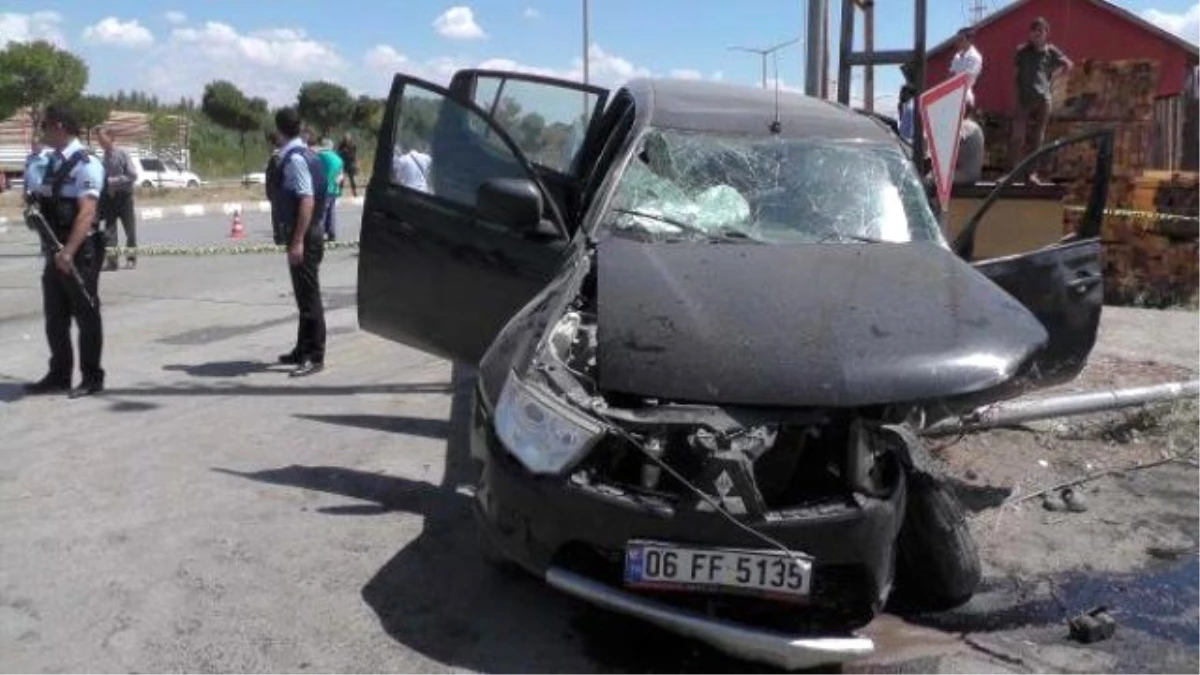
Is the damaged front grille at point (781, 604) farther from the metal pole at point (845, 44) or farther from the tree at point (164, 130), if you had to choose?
the tree at point (164, 130)

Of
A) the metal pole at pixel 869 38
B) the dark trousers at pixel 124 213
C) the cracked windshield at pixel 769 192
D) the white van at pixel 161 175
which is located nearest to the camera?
the cracked windshield at pixel 769 192

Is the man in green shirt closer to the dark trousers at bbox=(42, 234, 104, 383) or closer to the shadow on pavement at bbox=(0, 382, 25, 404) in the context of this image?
the dark trousers at bbox=(42, 234, 104, 383)

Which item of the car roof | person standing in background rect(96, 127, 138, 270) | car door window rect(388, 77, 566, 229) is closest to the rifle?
car door window rect(388, 77, 566, 229)

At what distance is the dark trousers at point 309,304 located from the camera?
8.19m

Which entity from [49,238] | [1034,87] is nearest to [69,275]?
[49,238]

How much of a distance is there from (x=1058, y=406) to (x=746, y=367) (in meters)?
2.85

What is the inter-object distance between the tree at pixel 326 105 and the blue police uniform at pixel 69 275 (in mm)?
65440

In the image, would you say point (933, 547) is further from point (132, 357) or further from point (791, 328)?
point (132, 357)

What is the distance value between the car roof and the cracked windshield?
0.26 feet

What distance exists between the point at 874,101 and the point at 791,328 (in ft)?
21.3

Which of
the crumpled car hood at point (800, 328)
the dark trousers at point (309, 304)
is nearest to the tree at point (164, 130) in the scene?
the dark trousers at point (309, 304)

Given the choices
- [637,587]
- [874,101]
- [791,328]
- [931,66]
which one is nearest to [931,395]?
[791,328]

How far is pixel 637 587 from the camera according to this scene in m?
3.59

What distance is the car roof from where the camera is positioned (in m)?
5.59
